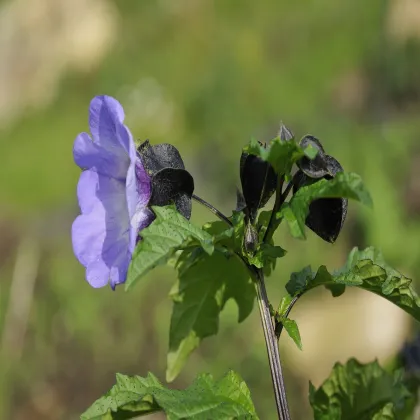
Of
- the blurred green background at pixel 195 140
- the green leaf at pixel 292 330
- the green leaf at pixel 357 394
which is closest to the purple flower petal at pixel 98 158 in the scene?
the green leaf at pixel 292 330

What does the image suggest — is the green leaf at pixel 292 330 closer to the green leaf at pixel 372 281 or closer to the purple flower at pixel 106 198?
the green leaf at pixel 372 281

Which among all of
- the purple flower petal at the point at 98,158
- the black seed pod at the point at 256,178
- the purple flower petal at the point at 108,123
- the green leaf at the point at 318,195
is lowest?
the green leaf at the point at 318,195

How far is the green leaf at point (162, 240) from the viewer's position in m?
0.69

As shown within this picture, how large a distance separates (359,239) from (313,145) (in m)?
2.85

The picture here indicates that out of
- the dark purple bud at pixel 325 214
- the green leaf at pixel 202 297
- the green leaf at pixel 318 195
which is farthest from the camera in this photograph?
the green leaf at pixel 202 297

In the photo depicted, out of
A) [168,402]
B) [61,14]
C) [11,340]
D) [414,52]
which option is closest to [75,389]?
[11,340]

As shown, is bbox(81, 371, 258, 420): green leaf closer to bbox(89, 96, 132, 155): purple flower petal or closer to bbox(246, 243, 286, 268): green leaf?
bbox(246, 243, 286, 268): green leaf

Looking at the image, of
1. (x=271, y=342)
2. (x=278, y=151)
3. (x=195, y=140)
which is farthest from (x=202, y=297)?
(x=195, y=140)

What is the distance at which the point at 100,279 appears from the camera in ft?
2.61

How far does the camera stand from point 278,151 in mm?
742

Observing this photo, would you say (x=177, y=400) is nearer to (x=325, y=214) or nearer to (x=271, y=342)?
(x=271, y=342)

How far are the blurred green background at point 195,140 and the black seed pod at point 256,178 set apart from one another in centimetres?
175

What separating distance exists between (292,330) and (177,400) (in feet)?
0.43

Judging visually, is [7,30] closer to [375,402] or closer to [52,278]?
[52,278]
